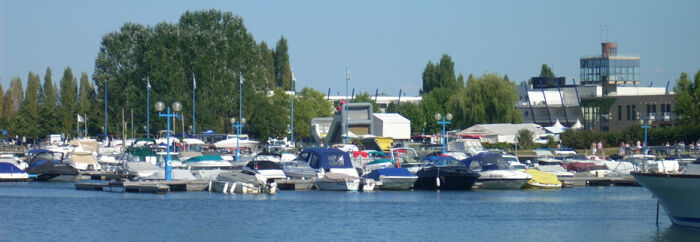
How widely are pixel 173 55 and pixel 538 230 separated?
63.5m

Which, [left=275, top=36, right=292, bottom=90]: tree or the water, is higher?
[left=275, top=36, right=292, bottom=90]: tree

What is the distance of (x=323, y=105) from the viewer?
425ft

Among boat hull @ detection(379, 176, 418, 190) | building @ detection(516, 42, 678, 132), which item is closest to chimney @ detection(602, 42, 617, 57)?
building @ detection(516, 42, 678, 132)

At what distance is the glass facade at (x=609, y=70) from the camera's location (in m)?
122

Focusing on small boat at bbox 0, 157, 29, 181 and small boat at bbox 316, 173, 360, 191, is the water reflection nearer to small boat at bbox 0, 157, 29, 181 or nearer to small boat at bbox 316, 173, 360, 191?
small boat at bbox 316, 173, 360, 191

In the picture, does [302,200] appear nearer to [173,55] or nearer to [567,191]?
[567,191]

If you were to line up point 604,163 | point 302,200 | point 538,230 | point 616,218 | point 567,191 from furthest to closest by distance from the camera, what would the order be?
point 604,163
point 567,191
point 302,200
point 616,218
point 538,230

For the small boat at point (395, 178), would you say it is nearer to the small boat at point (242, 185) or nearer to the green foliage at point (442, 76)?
the small boat at point (242, 185)

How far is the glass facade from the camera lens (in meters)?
122

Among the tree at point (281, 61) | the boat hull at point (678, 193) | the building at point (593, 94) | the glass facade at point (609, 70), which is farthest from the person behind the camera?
the tree at point (281, 61)

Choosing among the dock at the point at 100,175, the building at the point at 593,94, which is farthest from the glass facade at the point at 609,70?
the dock at the point at 100,175

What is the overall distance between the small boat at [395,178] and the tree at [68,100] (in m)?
74.2

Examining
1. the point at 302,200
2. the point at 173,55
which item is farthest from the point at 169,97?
the point at 302,200

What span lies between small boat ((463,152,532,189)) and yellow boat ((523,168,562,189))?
121 cm
